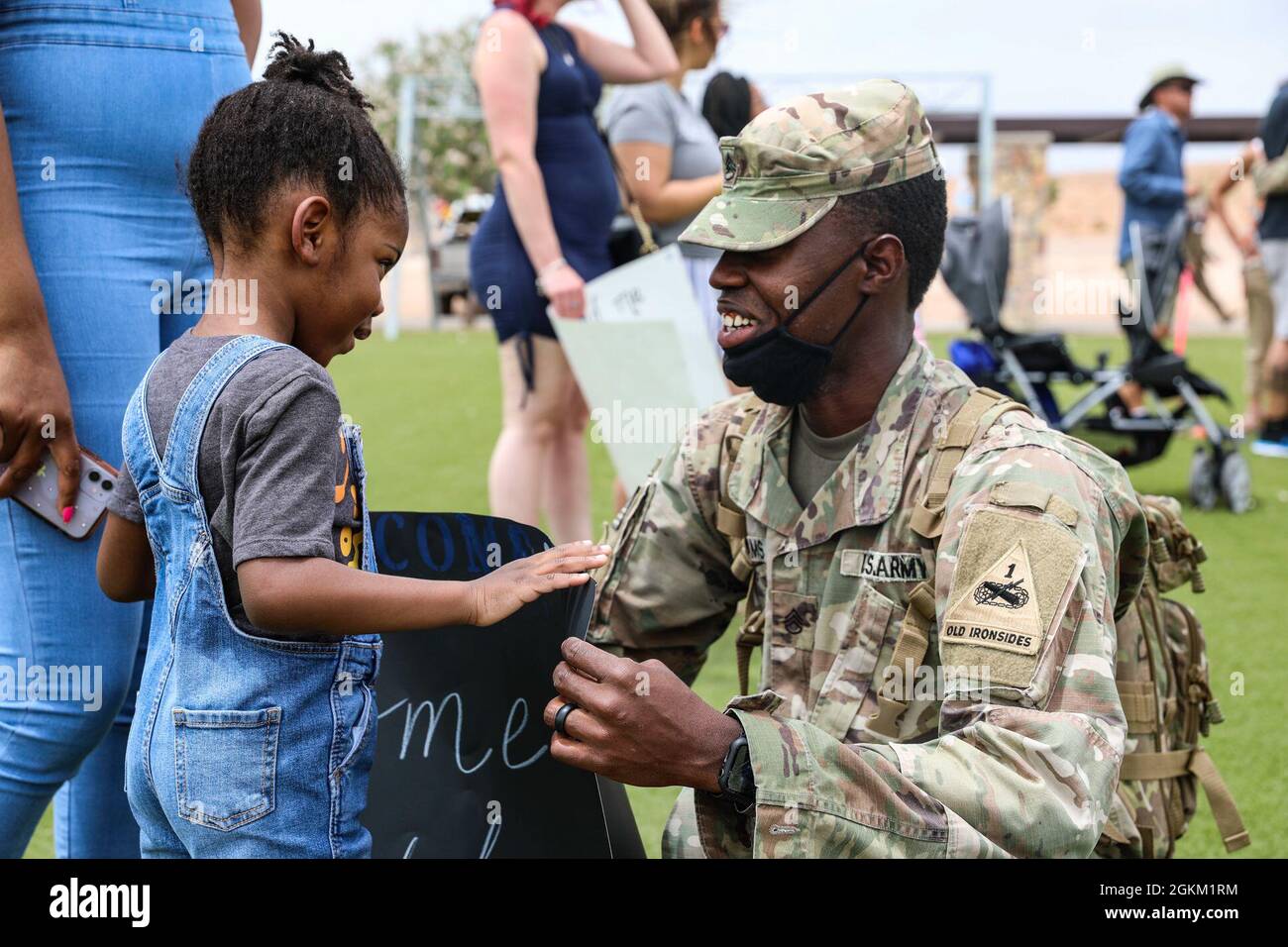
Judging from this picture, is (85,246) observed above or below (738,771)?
above

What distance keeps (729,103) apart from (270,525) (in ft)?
12.9

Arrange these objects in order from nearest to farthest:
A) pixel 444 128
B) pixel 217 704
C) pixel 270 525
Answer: pixel 270 525 → pixel 217 704 → pixel 444 128

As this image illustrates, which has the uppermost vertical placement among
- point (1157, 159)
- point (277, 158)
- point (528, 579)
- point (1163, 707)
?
point (277, 158)

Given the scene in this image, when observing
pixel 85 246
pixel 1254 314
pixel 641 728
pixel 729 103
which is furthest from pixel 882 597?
pixel 1254 314

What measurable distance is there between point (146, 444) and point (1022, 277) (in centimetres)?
2443

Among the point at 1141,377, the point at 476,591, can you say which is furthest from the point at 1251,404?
the point at 476,591

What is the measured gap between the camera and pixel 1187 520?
22.3 feet

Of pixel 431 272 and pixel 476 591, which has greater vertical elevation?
pixel 476 591

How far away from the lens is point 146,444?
1791mm

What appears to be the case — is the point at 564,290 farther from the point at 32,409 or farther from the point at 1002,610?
the point at 1002,610

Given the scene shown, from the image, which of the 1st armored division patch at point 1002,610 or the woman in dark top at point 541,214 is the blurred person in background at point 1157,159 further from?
the 1st armored division patch at point 1002,610

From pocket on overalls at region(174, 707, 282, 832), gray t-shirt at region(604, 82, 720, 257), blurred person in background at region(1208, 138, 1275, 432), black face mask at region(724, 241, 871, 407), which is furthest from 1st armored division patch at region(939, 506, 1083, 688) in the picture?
blurred person in background at region(1208, 138, 1275, 432)

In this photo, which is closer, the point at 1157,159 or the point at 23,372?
the point at 23,372
